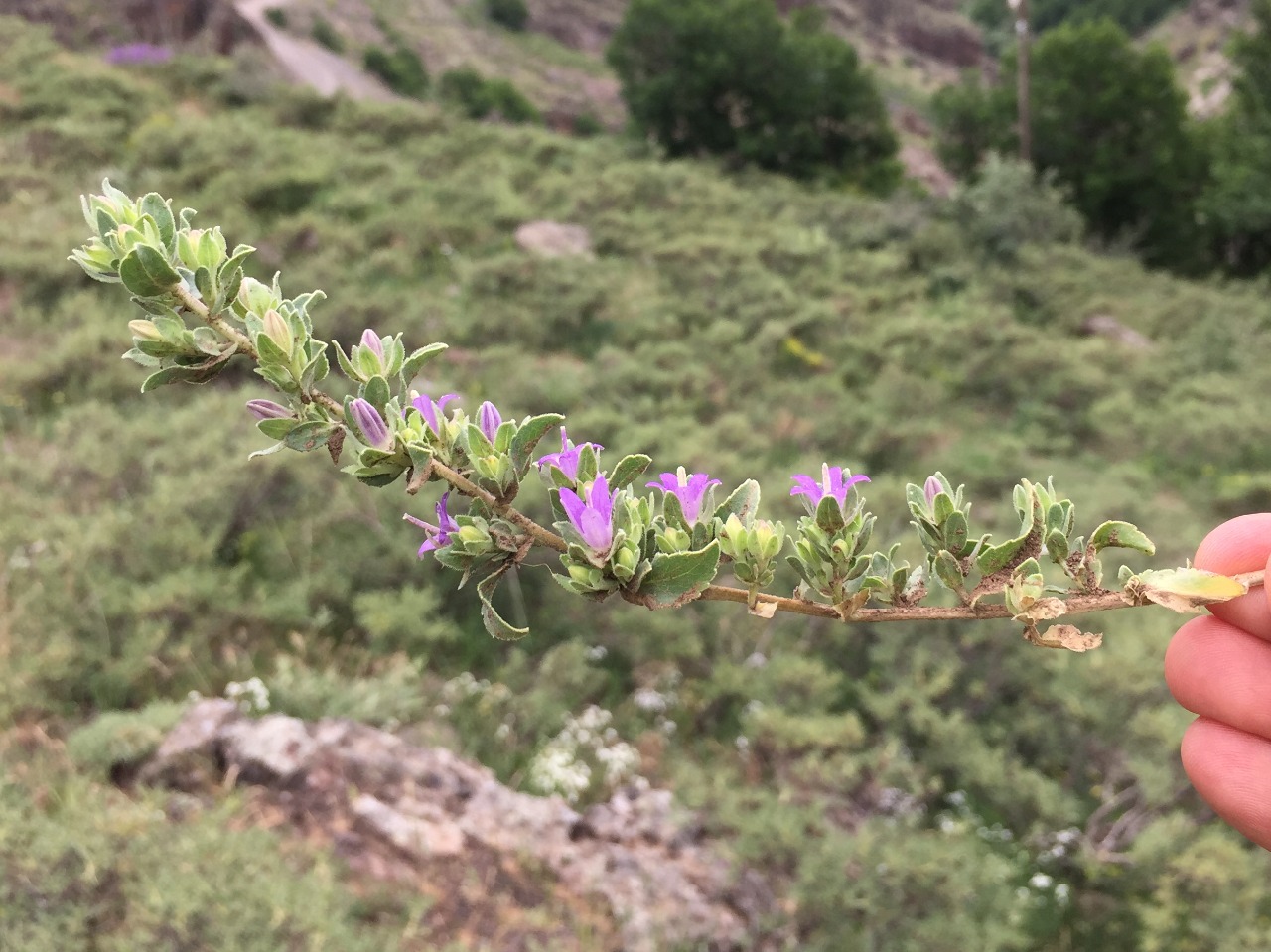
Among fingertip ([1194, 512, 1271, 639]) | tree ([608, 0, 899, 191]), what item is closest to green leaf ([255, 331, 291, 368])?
fingertip ([1194, 512, 1271, 639])

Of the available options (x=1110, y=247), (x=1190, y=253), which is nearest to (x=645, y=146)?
(x=1110, y=247)

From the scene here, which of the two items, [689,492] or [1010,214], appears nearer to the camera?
[689,492]

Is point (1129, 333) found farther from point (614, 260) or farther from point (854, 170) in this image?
point (854, 170)

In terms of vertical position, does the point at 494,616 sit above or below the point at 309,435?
below

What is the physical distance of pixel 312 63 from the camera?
18.2m

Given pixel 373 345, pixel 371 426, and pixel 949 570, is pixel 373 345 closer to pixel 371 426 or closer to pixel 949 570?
pixel 371 426

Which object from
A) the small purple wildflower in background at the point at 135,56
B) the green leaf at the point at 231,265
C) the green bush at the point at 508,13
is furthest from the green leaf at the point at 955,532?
the green bush at the point at 508,13

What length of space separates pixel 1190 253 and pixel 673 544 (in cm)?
1971

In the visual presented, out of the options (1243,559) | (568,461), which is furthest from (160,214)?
(1243,559)

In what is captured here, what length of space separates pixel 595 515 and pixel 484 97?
69.8ft

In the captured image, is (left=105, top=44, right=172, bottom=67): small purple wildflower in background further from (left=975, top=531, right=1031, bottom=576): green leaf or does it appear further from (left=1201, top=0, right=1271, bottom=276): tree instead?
(left=1201, top=0, right=1271, bottom=276): tree

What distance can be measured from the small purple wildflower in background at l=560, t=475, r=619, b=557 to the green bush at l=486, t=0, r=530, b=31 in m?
34.7

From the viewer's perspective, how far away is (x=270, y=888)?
2.31m

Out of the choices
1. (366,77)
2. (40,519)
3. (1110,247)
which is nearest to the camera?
(40,519)
